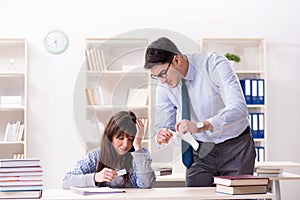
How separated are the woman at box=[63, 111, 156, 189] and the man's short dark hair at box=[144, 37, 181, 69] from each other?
0.81ft

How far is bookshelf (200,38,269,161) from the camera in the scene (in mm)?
5367

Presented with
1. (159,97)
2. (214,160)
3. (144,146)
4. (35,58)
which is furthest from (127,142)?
(35,58)

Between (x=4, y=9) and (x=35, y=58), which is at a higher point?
(x=4, y=9)

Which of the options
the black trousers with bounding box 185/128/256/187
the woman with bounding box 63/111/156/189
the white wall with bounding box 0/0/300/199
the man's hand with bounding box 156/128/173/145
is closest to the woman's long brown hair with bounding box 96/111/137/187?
the woman with bounding box 63/111/156/189

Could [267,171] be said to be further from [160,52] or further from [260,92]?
[160,52]

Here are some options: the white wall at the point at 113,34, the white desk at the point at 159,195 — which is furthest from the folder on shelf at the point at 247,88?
the white desk at the point at 159,195

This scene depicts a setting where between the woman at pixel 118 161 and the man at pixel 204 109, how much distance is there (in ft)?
0.48

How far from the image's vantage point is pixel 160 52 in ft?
8.36

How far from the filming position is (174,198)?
255cm

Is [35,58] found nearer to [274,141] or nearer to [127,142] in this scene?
[274,141]

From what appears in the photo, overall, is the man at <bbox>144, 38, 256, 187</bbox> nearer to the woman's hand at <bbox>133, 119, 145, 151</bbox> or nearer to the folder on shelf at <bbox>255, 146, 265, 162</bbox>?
the woman's hand at <bbox>133, 119, 145, 151</bbox>

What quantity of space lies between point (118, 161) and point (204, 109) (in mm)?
468

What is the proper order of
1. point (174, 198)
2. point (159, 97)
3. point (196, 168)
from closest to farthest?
point (174, 198) < point (159, 97) < point (196, 168)

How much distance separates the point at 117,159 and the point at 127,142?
11cm
